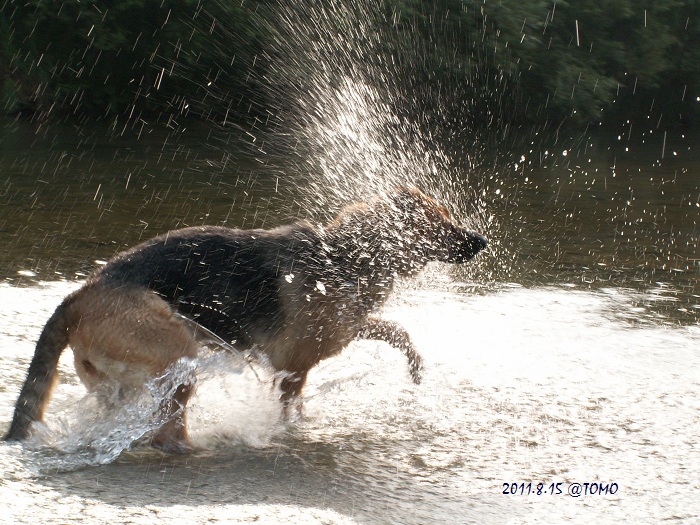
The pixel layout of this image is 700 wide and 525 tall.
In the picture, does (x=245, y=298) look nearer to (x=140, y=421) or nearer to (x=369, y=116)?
(x=140, y=421)

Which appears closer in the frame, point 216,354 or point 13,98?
A: point 216,354

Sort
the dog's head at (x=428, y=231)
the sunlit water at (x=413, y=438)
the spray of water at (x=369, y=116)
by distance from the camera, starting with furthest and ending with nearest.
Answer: the spray of water at (x=369, y=116) < the dog's head at (x=428, y=231) < the sunlit water at (x=413, y=438)

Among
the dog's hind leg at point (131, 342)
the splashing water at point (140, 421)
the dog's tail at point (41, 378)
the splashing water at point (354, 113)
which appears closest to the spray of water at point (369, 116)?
the splashing water at point (354, 113)

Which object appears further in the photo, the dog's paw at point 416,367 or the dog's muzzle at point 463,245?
the dog's muzzle at point 463,245

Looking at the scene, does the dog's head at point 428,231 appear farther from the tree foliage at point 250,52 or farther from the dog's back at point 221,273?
the tree foliage at point 250,52

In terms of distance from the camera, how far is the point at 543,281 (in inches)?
273

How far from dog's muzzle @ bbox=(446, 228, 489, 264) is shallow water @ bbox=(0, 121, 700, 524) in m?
0.27

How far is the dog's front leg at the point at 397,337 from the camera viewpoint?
4633 millimetres

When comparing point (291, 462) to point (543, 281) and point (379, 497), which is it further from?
point (543, 281)

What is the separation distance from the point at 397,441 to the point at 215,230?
134 cm

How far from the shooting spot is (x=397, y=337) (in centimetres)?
471

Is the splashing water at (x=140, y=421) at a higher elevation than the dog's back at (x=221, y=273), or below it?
below

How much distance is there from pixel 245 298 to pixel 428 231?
1275 millimetres

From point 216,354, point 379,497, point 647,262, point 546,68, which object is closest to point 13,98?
point 546,68
